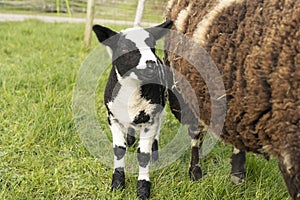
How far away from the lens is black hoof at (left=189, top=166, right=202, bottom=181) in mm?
3135

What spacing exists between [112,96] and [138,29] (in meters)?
0.48

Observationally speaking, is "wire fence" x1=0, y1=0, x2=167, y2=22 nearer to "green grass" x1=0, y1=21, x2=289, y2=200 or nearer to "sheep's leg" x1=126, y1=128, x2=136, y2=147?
"green grass" x1=0, y1=21, x2=289, y2=200

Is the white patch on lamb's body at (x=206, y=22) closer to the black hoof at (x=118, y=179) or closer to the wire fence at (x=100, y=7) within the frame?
the black hoof at (x=118, y=179)

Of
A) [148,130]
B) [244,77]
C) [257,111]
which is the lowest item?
[148,130]

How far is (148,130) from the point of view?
2.91 m

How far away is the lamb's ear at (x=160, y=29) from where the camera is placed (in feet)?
9.19

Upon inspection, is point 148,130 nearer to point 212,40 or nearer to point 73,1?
point 212,40

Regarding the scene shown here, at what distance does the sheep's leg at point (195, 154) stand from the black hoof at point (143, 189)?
395 millimetres

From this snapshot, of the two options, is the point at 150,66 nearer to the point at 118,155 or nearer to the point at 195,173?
the point at 118,155

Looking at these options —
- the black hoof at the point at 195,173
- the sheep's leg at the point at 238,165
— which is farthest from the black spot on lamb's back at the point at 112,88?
the sheep's leg at the point at 238,165

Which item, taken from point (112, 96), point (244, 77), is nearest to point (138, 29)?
point (112, 96)

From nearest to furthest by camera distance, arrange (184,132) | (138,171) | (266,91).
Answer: (266,91)
(138,171)
(184,132)

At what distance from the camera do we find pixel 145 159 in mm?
2969

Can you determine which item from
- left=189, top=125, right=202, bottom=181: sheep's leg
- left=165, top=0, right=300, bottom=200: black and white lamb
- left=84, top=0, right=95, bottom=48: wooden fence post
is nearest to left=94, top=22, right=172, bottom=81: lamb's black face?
left=165, top=0, right=300, bottom=200: black and white lamb
